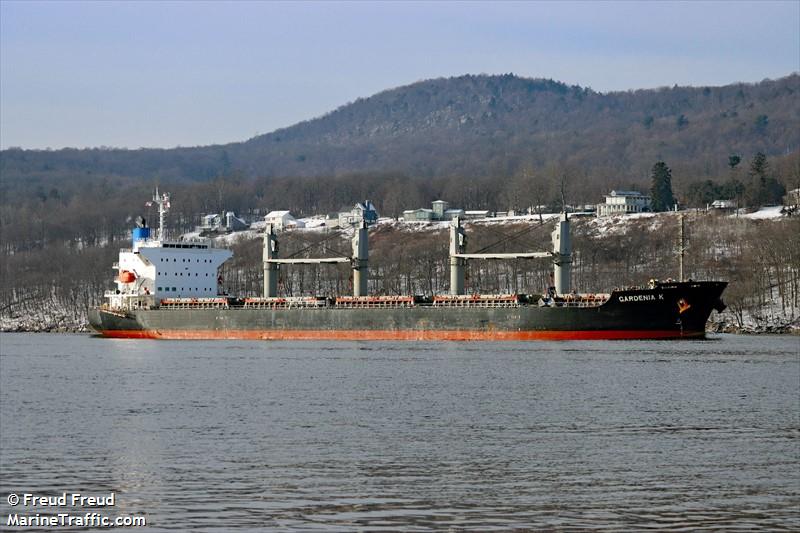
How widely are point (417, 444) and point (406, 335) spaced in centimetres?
3769

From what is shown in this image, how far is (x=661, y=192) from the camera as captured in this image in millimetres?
131125

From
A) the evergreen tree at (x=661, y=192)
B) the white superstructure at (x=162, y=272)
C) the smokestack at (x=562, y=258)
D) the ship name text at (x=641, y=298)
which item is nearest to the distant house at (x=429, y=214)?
the evergreen tree at (x=661, y=192)

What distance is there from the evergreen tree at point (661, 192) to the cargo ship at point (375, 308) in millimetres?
66326

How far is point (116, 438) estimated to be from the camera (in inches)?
990

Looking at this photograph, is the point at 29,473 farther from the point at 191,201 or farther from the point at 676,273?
the point at 191,201

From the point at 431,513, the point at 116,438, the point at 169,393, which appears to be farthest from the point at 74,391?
the point at 431,513

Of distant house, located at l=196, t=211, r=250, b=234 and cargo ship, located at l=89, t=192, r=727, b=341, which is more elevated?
distant house, located at l=196, t=211, r=250, b=234

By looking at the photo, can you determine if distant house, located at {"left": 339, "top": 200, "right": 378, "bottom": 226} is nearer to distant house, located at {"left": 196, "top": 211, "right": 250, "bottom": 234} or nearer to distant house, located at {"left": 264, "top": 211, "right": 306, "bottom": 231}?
distant house, located at {"left": 264, "top": 211, "right": 306, "bottom": 231}

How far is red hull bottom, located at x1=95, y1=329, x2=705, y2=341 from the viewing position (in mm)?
56938

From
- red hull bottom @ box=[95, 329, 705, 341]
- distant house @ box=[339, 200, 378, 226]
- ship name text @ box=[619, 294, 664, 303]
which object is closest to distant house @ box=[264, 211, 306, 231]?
distant house @ box=[339, 200, 378, 226]

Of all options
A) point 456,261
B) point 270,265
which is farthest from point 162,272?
point 456,261

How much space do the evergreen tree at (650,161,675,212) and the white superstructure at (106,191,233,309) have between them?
67.6m

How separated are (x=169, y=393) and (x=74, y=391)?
10.4ft

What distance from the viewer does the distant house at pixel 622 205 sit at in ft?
440
